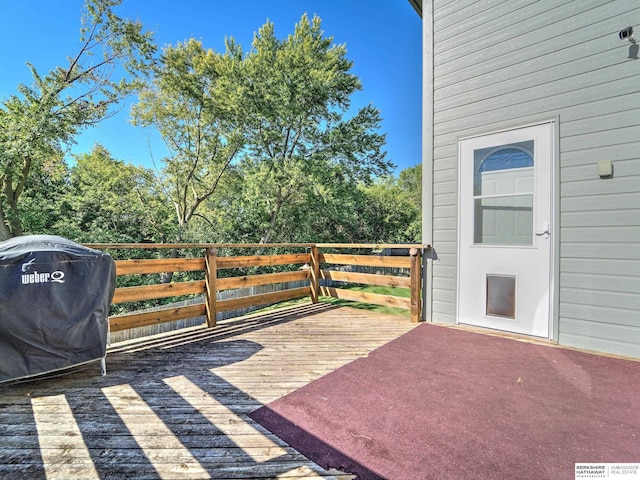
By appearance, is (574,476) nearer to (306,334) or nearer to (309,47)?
(306,334)

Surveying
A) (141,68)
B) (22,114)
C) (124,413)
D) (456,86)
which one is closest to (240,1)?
(141,68)

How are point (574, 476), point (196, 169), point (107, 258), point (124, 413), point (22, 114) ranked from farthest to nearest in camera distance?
point (196, 169) < point (22, 114) < point (107, 258) < point (124, 413) < point (574, 476)

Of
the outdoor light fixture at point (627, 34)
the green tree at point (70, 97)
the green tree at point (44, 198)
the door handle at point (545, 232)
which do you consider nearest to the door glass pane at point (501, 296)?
the door handle at point (545, 232)

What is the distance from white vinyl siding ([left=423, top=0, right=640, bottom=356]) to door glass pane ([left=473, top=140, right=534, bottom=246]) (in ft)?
0.85

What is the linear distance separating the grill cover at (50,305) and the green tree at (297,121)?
7.12 meters

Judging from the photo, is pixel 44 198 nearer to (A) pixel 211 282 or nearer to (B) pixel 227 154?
(B) pixel 227 154

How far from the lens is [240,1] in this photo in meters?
8.73

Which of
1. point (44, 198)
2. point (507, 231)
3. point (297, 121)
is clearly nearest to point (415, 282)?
point (507, 231)

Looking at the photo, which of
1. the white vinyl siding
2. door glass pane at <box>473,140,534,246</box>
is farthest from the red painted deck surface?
door glass pane at <box>473,140,534,246</box>

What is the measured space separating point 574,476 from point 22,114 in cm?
1033

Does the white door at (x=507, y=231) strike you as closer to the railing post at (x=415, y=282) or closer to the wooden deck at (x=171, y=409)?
the railing post at (x=415, y=282)

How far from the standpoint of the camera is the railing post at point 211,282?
3508 millimetres

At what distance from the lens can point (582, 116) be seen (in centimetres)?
284

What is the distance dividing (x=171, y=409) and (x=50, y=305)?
110cm
